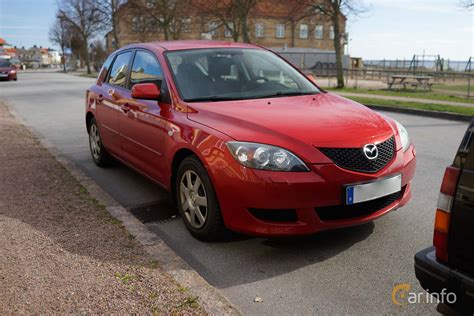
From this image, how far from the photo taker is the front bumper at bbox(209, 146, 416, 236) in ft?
10.9

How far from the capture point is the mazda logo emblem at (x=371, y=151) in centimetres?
350

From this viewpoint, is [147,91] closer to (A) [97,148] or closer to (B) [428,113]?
(A) [97,148]

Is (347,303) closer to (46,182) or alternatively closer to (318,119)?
(318,119)

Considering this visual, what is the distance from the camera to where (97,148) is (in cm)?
673

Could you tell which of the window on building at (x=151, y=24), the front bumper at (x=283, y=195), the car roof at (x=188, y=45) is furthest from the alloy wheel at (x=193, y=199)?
the window on building at (x=151, y=24)

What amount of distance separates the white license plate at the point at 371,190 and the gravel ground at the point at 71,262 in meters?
1.36

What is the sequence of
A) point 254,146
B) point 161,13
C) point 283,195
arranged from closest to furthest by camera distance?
1. point 283,195
2. point 254,146
3. point 161,13

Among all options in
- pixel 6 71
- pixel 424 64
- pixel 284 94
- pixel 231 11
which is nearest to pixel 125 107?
pixel 284 94

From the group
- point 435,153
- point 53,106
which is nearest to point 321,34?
point 53,106

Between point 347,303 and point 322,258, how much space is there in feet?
2.20

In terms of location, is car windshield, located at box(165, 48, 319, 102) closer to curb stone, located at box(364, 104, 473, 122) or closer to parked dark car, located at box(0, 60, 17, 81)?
curb stone, located at box(364, 104, 473, 122)

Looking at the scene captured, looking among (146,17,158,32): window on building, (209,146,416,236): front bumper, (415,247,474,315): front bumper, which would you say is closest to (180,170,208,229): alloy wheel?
(209,146,416,236): front bumper

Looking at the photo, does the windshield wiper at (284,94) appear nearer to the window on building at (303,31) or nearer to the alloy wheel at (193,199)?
the alloy wheel at (193,199)

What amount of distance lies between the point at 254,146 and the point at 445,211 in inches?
59.9
